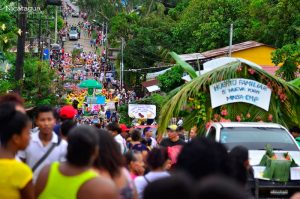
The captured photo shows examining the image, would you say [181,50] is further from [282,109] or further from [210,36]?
[282,109]

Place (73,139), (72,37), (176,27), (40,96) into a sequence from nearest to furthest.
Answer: (73,139) < (40,96) < (176,27) < (72,37)

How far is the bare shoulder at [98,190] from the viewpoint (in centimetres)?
Result: 521

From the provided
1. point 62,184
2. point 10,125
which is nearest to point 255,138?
point 10,125

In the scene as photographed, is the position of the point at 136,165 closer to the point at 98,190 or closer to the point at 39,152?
the point at 39,152

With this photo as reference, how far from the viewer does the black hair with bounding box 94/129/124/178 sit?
6.29 meters

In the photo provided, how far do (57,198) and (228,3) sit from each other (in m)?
46.1

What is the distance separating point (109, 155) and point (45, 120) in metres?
1.94

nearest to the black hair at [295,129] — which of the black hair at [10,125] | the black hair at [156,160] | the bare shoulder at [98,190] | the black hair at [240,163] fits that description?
the black hair at [240,163]

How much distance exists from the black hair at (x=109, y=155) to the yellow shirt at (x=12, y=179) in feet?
2.36

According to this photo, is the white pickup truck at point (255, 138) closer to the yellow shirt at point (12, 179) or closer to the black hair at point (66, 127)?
the black hair at point (66, 127)

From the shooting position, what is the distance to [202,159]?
5523mm

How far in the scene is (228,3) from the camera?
50781mm

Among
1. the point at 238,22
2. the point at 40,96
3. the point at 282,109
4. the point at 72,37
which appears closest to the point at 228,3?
the point at 238,22

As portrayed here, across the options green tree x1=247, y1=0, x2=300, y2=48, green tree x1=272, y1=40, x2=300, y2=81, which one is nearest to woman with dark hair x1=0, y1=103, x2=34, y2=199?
green tree x1=272, y1=40, x2=300, y2=81
